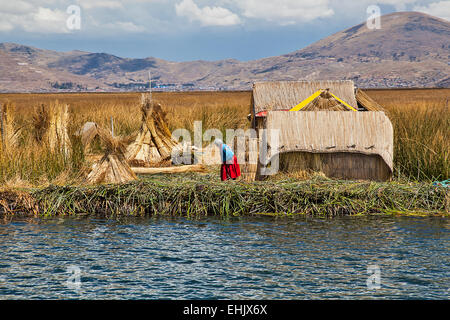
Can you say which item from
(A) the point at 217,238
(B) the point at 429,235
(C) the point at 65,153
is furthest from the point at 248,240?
(C) the point at 65,153

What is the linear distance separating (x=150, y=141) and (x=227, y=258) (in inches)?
296

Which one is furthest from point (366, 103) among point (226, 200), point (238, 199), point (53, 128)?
point (53, 128)

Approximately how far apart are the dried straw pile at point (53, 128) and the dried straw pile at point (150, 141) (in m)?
1.95

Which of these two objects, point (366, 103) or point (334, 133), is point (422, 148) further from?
point (334, 133)

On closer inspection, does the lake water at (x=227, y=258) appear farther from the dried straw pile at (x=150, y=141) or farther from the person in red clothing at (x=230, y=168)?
the dried straw pile at (x=150, y=141)

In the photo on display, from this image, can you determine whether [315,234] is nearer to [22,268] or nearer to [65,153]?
[22,268]

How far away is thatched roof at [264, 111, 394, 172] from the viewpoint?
1073cm

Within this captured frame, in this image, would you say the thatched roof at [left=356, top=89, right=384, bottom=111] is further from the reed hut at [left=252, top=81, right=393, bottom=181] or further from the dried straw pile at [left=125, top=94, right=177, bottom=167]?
the dried straw pile at [left=125, top=94, right=177, bottom=167]

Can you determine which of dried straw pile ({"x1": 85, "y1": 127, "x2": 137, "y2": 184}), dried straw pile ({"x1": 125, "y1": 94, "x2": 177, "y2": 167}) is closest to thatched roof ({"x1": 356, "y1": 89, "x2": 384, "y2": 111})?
dried straw pile ({"x1": 125, "y1": 94, "x2": 177, "y2": 167})

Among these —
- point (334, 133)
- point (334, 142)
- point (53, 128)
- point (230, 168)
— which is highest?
point (53, 128)

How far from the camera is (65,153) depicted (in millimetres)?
12008

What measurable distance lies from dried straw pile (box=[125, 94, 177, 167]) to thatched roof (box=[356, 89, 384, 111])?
4.72 meters

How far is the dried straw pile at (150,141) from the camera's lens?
46.8ft

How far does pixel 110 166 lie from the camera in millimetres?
11234
